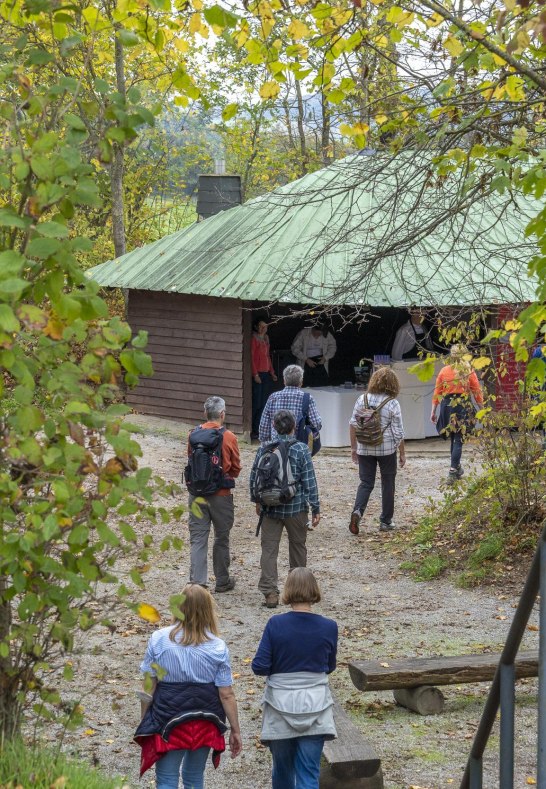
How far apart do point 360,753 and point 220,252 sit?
45.8ft

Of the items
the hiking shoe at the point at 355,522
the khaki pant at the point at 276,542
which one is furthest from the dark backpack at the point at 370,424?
the khaki pant at the point at 276,542

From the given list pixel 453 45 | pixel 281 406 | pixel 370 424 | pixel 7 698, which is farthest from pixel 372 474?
pixel 7 698

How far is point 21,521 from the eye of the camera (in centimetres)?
406

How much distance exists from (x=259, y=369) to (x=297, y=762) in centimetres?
1352

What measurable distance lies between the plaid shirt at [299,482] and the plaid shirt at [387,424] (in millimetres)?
2676

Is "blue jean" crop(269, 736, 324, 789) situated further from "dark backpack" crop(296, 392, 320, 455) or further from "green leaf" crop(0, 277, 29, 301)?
"dark backpack" crop(296, 392, 320, 455)

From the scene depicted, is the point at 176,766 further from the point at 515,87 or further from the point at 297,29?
the point at 515,87

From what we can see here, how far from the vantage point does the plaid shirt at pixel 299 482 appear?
9.17 m

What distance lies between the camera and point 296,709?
532 centimetres

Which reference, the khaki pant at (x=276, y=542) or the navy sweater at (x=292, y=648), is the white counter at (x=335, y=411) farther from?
the navy sweater at (x=292, y=648)

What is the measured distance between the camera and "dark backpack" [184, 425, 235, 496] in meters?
9.35

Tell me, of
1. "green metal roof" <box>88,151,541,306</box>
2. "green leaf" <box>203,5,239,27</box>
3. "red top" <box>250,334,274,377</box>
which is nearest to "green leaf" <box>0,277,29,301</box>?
"green leaf" <box>203,5,239,27</box>

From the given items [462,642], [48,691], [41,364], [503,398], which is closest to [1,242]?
[41,364]

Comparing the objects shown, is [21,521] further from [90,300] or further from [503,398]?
[503,398]
